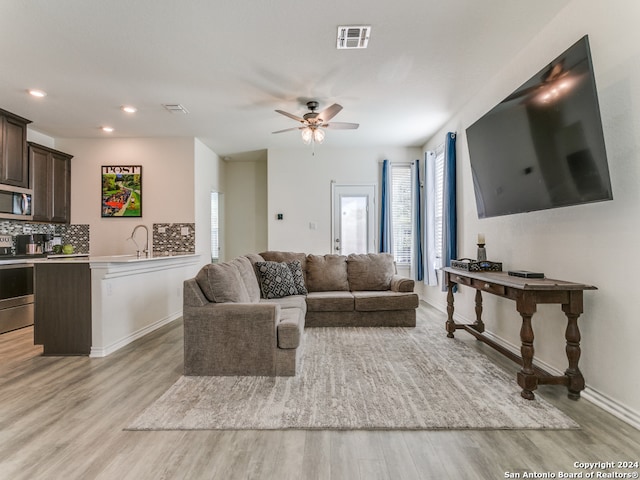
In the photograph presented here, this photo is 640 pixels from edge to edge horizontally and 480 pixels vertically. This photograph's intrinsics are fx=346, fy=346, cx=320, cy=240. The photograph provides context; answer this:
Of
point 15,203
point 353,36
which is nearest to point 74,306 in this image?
point 15,203

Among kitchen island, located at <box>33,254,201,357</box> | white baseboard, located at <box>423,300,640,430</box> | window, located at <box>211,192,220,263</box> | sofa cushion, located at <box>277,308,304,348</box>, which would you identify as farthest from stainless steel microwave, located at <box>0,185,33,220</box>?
white baseboard, located at <box>423,300,640,430</box>

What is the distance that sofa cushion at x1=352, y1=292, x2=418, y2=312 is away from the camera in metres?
4.31

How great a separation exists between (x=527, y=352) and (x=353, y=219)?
14.1 feet

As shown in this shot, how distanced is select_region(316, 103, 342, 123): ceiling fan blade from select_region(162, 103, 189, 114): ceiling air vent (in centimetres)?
173

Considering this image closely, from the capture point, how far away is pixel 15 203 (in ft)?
15.1

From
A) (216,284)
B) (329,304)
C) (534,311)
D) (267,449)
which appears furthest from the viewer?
(329,304)

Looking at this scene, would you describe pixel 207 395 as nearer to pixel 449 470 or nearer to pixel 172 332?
pixel 449 470

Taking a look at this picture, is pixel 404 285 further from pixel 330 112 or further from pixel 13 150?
pixel 13 150

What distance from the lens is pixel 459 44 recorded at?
9.80ft

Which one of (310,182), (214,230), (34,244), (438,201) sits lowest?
(34,244)

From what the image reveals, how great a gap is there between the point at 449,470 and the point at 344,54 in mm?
3155

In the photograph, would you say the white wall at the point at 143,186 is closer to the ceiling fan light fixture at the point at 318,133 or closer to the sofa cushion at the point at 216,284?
the ceiling fan light fixture at the point at 318,133

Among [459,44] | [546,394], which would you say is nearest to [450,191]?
[459,44]

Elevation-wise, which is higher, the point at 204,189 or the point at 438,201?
the point at 204,189
